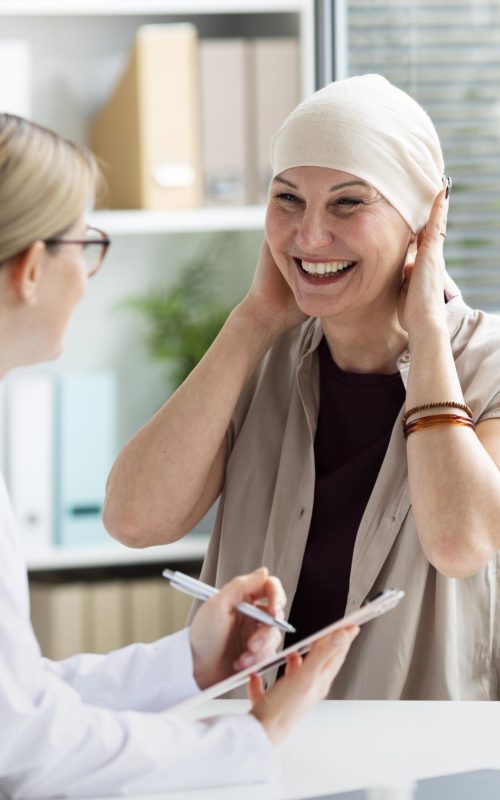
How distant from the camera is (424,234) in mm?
1740

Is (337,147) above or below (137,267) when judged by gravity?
above

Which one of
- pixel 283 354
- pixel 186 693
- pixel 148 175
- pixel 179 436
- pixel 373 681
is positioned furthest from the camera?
pixel 148 175

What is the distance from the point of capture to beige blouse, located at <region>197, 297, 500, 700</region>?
5.32ft

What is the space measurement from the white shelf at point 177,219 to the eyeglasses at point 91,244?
61.8 inches

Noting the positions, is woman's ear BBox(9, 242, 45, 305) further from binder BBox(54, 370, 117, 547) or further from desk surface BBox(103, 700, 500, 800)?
binder BBox(54, 370, 117, 547)

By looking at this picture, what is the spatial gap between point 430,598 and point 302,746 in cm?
47

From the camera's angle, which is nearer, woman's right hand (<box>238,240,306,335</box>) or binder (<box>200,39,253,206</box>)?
woman's right hand (<box>238,240,306,335</box>)

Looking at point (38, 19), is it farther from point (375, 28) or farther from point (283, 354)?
point (283, 354)

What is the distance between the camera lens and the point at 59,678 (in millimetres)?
1111

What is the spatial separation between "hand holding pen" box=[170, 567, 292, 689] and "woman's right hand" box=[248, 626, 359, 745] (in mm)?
78

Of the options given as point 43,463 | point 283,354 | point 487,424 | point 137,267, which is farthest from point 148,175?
point 487,424

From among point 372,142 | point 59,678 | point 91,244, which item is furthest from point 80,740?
point 372,142

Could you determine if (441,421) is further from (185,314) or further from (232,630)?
(185,314)

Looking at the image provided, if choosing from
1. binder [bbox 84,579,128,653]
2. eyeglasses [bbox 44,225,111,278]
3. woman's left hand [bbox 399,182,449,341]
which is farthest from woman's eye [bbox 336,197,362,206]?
binder [bbox 84,579,128,653]
